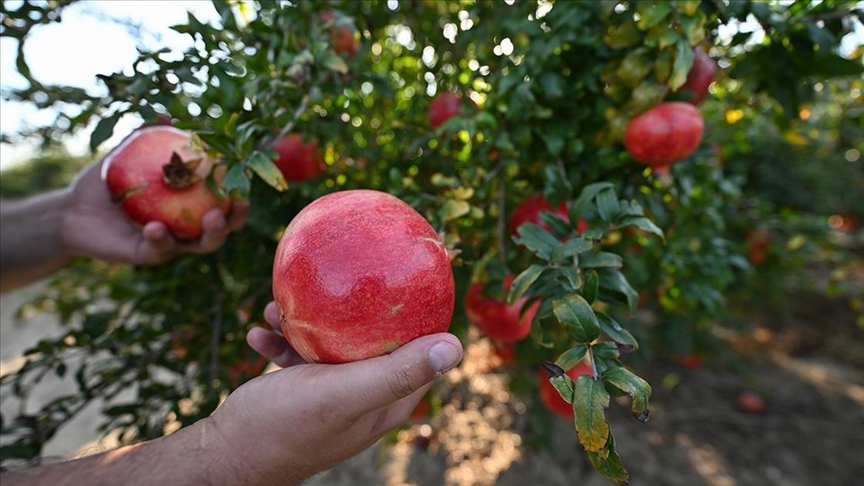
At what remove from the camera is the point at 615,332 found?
2.14 ft

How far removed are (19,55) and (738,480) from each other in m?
2.95

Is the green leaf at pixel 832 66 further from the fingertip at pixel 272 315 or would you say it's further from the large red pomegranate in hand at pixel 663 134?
the fingertip at pixel 272 315

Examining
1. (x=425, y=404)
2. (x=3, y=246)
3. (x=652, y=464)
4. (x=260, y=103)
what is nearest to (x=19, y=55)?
(x=260, y=103)

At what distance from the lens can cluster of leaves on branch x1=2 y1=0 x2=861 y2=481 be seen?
2.46 ft

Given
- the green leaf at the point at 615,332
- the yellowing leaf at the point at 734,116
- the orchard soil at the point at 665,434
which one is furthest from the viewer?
the orchard soil at the point at 665,434

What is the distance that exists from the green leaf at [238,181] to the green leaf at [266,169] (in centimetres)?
2

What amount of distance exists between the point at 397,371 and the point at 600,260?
333 millimetres

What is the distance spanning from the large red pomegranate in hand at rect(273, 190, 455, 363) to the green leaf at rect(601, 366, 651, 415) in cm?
24

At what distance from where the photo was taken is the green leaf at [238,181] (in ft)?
2.45

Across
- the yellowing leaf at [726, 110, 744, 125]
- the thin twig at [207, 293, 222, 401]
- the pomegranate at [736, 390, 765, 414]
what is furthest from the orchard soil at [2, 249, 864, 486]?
the yellowing leaf at [726, 110, 744, 125]

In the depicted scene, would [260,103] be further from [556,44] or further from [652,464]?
[652,464]

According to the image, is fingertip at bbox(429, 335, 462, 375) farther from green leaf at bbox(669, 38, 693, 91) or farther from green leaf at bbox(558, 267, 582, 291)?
green leaf at bbox(669, 38, 693, 91)

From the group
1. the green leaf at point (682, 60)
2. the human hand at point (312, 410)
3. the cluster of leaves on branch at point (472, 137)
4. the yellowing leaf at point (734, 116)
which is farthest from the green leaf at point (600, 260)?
the yellowing leaf at point (734, 116)

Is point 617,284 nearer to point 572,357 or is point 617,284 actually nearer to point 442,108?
point 572,357
